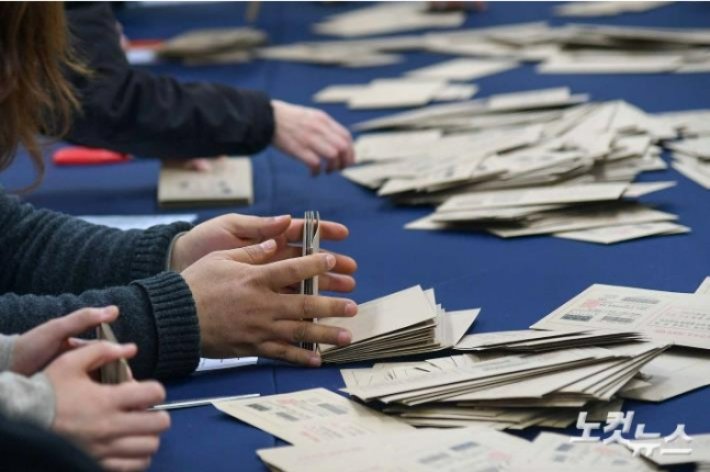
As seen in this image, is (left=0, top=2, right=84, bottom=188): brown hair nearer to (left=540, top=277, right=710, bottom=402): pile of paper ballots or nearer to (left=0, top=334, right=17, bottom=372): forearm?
(left=0, top=334, right=17, bottom=372): forearm

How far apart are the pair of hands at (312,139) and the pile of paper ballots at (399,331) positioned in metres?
0.81

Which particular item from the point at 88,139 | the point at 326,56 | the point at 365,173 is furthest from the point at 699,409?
the point at 326,56

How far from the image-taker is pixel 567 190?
197 centimetres

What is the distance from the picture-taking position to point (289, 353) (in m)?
→ 1.40

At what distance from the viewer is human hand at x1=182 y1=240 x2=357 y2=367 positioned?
4.50 ft

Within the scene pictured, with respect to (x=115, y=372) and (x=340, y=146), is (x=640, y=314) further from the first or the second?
(x=340, y=146)

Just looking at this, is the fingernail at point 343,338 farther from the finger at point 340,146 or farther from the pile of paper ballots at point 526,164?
the finger at point 340,146

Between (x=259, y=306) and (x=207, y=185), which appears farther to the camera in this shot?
(x=207, y=185)

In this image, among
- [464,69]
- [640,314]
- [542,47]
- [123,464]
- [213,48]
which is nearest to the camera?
[123,464]

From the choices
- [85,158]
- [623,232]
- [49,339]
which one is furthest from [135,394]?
[85,158]

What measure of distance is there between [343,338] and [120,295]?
26cm

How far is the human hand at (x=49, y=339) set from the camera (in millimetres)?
1102

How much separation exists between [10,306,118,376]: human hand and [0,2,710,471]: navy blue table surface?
0.15 meters

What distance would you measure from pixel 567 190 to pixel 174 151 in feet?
2.50
